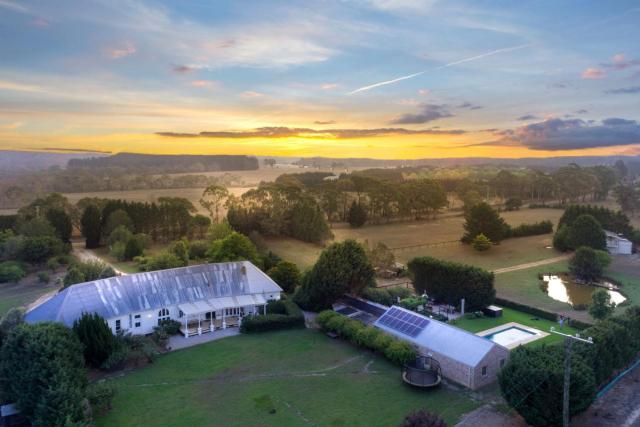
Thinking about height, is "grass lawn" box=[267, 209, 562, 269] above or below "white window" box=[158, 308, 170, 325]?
below

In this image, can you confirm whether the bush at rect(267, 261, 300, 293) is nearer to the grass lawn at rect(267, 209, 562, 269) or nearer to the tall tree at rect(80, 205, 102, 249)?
the grass lawn at rect(267, 209, 562, 269)

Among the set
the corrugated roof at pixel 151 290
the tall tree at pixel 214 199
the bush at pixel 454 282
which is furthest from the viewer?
the tall tree at pixel 214 199

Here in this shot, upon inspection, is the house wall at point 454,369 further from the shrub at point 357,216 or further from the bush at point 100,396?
the shrub at point 357,216

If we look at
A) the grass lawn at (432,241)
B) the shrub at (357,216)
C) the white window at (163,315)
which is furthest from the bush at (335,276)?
the shrub at (357,216)

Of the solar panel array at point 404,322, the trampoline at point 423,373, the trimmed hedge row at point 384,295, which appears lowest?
the trampoline at point 423,373

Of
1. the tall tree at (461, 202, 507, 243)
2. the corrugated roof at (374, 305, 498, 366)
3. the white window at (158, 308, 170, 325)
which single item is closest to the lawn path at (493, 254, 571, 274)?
the tall tree at (461, 202, 507, 243)

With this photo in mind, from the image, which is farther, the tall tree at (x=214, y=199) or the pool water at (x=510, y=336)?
the tall tree at (x=214, y=199)
